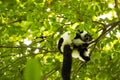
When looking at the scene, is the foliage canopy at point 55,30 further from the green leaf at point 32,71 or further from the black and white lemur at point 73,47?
the green leaf at point 32,71

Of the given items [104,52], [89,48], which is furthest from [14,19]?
[104,52]

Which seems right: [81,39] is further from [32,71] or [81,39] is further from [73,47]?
[32,71]

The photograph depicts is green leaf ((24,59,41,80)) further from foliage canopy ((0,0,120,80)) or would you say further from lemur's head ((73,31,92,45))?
lemur's head ((73,31,92,45))

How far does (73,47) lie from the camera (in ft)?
15.9

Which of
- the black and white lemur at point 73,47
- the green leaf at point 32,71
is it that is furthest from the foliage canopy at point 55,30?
the green leaf at point 32,71

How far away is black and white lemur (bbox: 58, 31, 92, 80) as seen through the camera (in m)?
4.38

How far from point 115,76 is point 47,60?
1.27 metres

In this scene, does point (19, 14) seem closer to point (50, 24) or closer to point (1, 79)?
point (50, 24)

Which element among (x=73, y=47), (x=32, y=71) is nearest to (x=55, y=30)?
(x=73, y=47)

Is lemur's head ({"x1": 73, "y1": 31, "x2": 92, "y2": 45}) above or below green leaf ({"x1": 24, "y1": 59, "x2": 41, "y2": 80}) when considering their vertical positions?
below

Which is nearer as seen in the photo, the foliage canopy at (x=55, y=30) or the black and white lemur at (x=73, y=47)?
the foliage canopy at (x=55, y=30)

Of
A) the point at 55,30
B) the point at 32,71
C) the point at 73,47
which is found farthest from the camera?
the point at 73,47

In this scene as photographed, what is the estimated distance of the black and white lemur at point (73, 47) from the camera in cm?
438

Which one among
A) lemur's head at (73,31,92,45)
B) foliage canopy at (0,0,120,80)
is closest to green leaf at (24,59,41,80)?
foliage canopy at (0,0,120,80)
